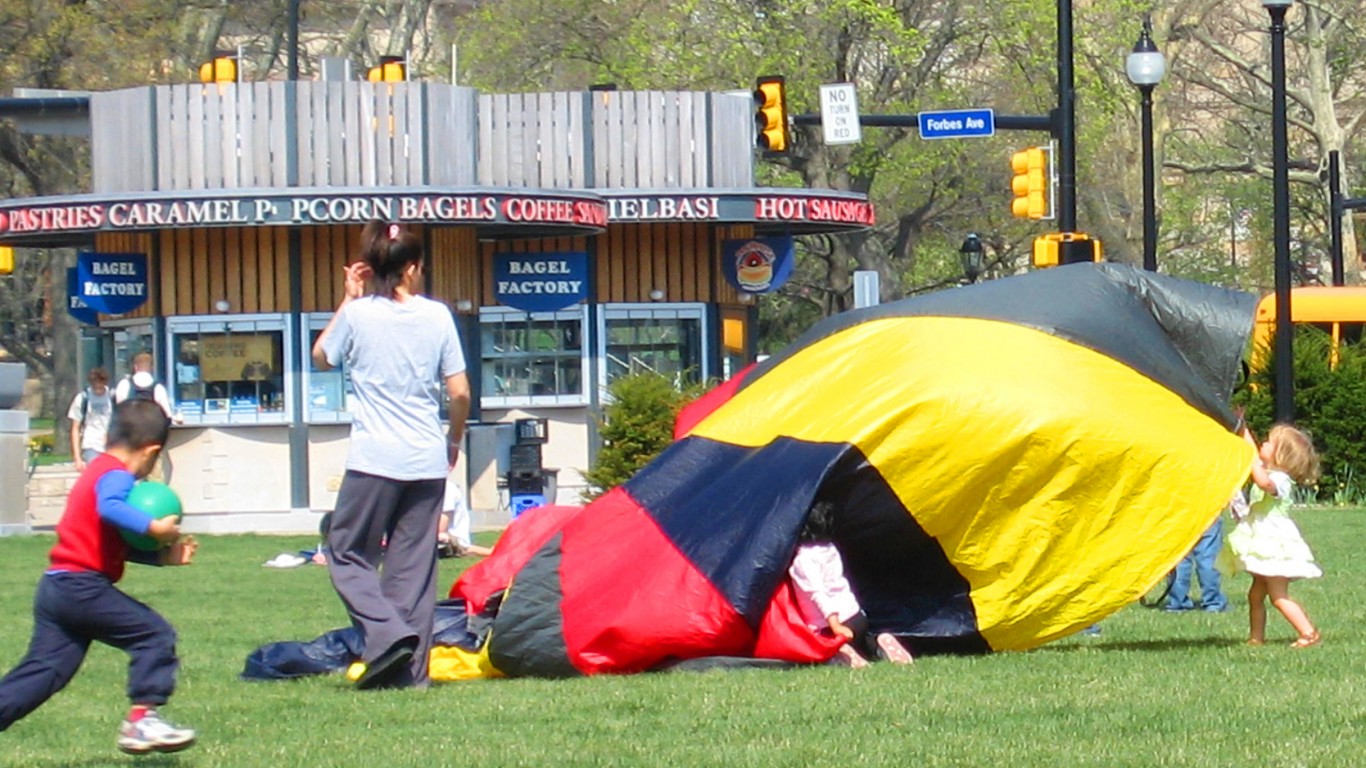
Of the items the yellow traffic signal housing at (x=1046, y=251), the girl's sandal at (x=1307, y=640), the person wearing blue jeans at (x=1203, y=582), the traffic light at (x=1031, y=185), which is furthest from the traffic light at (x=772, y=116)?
the girl's sandal at (x=1307, y=640)

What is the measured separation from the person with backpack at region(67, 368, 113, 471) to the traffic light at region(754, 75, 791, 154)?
7.82m

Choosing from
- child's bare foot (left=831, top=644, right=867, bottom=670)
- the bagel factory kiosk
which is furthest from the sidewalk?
child's bare foot (left=831, top=644, right=867, bottom=670)

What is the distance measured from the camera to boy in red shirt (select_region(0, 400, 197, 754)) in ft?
23.3

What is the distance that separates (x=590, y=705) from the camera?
8.42 m

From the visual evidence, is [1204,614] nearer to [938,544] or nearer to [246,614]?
[938,544]

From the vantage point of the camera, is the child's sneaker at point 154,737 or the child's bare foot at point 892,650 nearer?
the child's sneaker at point 154,737

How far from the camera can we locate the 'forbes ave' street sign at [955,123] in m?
25.1

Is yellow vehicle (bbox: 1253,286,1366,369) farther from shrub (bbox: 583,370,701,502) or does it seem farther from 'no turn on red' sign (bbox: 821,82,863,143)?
shrub (bbox: 583,370,701,502)

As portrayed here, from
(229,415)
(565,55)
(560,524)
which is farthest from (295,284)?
(565,55)

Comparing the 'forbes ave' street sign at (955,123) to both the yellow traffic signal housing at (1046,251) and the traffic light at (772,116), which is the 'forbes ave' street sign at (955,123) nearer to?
the traffic light at (772,116)

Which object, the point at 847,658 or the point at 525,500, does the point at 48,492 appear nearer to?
the point at 525,500

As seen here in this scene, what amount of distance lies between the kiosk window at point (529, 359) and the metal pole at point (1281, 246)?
767cm

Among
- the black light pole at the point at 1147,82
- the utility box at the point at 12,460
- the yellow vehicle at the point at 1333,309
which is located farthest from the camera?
the yellow vehicle at the point at 1333,309

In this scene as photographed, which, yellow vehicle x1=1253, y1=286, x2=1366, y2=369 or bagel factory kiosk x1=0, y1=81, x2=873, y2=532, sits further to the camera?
yellow vehicle x1=1253, y1=286, x2=1366, y2=369
